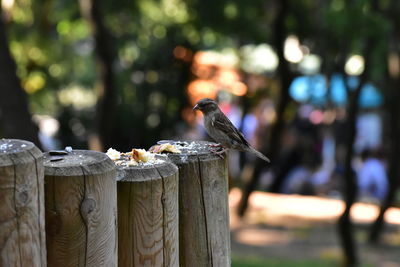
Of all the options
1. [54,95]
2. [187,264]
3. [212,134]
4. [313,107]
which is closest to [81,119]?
[54,95]

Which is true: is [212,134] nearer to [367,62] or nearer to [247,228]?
[367,62]

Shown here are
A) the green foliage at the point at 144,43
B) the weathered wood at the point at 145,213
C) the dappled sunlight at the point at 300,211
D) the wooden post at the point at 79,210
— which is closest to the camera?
the wooden post at the point at 79,210

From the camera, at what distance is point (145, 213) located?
A: 80.3 inches

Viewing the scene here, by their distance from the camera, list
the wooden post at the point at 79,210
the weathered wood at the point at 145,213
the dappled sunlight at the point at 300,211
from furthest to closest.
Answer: the dappled sunlight at the point at 300,211 → the weathered wood at the point at 145,213 → the wooden post at the point at 79,210

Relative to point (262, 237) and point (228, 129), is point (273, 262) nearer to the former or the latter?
point (262, 237)

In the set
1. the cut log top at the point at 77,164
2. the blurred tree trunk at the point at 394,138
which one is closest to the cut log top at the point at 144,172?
the cut log top at the point at 77,164

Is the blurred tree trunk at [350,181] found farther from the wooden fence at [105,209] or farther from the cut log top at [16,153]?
the cut log top at [16,153]

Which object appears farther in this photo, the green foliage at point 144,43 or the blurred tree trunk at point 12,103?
the green foliage at point 144,43

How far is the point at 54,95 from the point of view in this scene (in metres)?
14.0

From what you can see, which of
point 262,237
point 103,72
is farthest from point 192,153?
point 262,237

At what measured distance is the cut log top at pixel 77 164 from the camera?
181 centimetres

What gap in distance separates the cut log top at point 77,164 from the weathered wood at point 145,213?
0.16 m

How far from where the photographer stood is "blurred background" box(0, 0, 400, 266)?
8703mm

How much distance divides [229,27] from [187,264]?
8918mm
